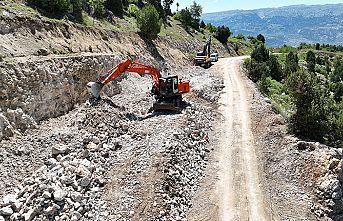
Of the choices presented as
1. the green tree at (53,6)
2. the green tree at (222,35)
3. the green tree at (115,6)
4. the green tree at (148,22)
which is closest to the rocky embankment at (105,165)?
the green tree at (53,6)

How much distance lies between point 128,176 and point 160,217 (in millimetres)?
3292

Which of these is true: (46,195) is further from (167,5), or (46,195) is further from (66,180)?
(167,5)

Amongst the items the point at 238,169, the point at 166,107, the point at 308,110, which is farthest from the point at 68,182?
the point at 308,110

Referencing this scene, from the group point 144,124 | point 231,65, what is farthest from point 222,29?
point 144,124

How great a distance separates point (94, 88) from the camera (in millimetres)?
25250

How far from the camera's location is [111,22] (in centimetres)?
4497

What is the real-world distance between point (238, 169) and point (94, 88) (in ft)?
36.4

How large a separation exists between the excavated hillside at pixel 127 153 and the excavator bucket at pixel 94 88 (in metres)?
0.84

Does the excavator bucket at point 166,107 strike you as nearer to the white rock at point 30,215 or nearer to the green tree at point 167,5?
the white rock at point 30,215

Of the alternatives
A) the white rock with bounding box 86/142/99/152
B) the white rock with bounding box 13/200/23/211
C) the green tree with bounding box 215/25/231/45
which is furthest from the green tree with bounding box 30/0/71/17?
the green tree with bounding box 215/25/231/45

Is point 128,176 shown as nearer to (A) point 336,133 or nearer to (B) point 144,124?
(B) point 144,124

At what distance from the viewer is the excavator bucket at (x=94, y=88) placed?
25109 millimetres

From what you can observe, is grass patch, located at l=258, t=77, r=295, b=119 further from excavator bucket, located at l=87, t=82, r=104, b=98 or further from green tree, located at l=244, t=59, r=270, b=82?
excavator bucket, located at l=87, t=82, r=104, b=98

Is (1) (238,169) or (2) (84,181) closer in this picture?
(2) (84,181)
